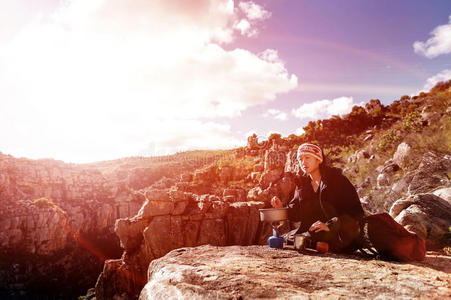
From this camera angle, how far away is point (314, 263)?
142 inches

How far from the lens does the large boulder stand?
21.3 feet

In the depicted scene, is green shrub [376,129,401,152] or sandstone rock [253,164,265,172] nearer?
green shrub [376,129,401,152]

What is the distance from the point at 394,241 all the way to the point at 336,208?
0.84 meters

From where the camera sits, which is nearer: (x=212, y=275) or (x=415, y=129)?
(x=212, y=275)

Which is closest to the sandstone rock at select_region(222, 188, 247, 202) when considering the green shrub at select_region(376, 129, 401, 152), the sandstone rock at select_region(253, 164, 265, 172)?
the sandstone rock at select_region(253, 164, 265, 172)

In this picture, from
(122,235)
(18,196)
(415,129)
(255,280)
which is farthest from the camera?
(18,196)

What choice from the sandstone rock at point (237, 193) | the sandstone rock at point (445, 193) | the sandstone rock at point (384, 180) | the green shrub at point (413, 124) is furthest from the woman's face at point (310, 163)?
A: the sandstone rock at point (237, 193)

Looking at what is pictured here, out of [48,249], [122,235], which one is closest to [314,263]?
[122,235]

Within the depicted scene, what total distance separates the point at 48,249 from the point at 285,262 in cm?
7137

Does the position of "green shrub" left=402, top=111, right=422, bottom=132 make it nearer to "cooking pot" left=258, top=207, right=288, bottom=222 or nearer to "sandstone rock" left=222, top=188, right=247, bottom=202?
"sandstone rock" left=222, top=188, right=247, bottom=202

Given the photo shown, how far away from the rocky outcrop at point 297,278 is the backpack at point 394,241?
196 millimetres

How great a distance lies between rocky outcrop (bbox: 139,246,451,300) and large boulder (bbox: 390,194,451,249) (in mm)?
2867

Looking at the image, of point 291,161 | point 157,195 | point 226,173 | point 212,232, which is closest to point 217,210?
point 212,232

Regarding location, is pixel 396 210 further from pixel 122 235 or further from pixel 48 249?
pixel 48 249
